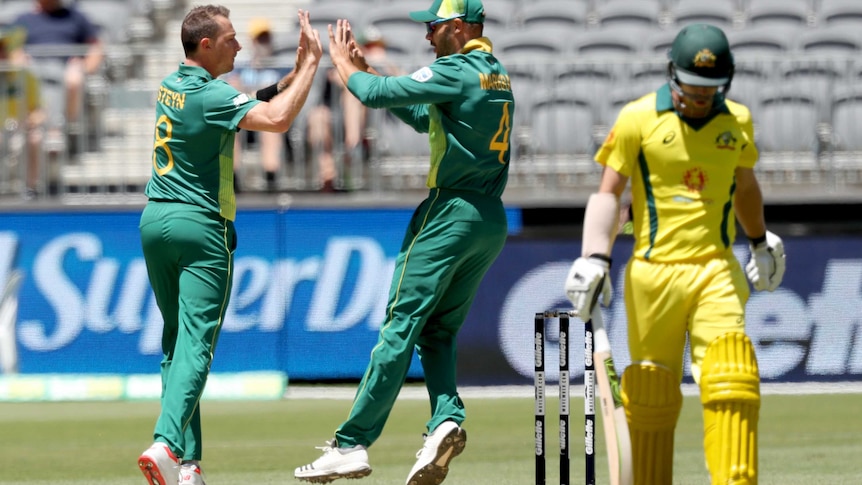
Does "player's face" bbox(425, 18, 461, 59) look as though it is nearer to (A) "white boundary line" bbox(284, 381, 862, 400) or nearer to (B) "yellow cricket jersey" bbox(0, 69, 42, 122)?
(A) "white boundary line" bbox(284, 381, 862, 400)

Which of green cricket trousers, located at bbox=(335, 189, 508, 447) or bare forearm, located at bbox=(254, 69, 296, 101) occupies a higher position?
bare forearm, located at bbox=(254, 69, 296, 101)

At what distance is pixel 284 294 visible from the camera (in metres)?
11.5

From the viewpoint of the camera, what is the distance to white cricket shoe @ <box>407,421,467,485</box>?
6594 millimetres

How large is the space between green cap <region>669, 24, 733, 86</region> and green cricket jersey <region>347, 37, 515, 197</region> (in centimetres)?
131

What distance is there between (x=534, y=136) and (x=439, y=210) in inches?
214

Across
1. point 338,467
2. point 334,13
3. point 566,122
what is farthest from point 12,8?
point 338,467

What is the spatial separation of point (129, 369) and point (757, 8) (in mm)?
7662

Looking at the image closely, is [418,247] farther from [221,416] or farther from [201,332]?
[221,416]

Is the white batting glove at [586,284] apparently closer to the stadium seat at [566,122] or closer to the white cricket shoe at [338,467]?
the white cricket shoe at [338,467]

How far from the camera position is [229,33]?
6684mm

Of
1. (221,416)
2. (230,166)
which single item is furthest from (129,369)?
(230,166)

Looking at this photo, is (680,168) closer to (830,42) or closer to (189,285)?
(189,285)

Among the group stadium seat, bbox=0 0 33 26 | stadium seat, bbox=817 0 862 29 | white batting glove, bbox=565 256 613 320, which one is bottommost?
white batting glove, bbox=565 256 613 320

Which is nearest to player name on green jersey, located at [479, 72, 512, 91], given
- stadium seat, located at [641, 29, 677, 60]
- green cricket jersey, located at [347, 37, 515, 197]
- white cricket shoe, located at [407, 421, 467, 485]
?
green cricket jersey, located at [347, 37, 515, 197]
